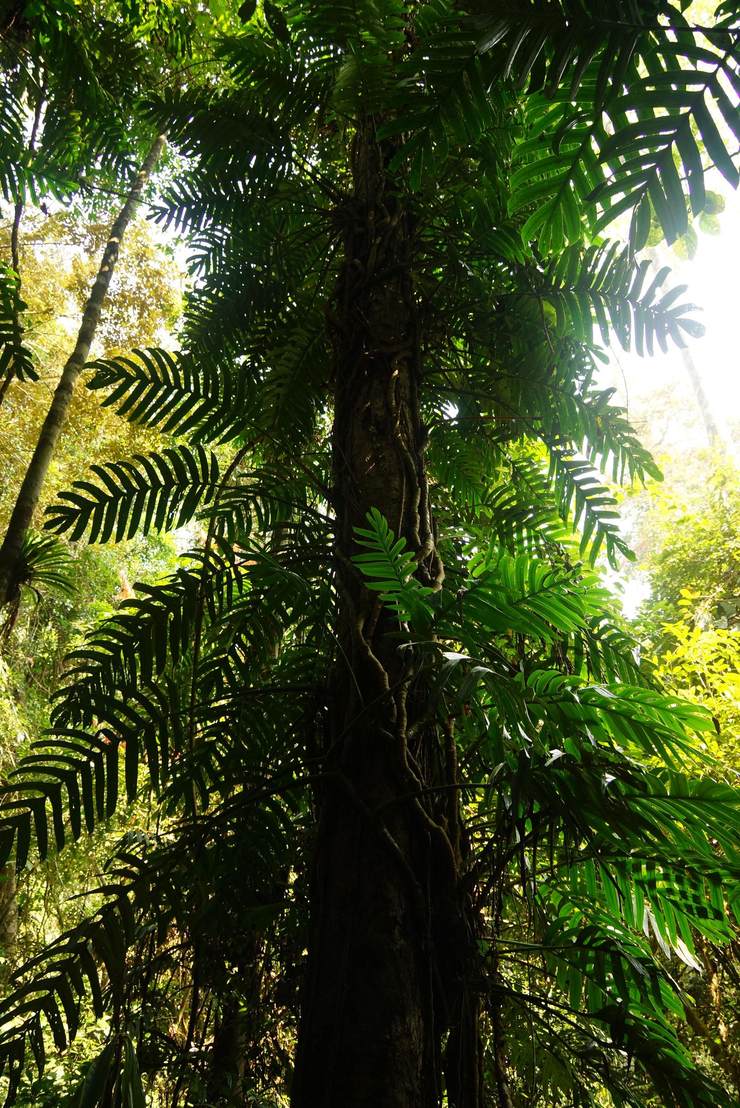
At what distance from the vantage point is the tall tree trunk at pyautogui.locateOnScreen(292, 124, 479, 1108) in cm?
77

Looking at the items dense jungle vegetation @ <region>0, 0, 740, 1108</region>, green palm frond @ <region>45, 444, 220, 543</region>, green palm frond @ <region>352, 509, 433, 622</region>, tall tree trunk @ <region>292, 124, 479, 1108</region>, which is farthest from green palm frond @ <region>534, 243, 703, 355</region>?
green palm frond @ <region>45, 444, 220, 543</region>

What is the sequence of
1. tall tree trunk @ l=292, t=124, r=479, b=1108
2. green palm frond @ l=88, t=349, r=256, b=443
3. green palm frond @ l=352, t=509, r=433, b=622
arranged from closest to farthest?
1. tall tree trunk @ l=292, t=124, r=479, b=1108
2. green palm frond @ l=352, t=509, r=433, b=622
3. green palm frond @ l=88, t=349, r=256, b=443

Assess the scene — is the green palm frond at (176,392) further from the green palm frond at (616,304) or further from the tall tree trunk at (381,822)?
the green palm frond at (616,304)

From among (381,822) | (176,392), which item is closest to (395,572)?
(381,822)

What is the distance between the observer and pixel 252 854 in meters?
1.17

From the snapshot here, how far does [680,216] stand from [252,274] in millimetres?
1497

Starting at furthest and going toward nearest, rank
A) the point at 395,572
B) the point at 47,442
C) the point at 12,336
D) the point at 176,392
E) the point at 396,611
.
Answer: the point at 47,442
the point at 176,392
the point at 12,336
the point at 396,611
the point at 395,572

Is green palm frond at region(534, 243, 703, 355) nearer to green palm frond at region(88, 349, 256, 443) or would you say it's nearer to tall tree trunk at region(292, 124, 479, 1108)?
tall tree trunk at region(292, 124, 479, 1108)

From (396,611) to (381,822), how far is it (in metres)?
0.34

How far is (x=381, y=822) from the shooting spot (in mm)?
912

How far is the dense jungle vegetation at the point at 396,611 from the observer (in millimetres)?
793

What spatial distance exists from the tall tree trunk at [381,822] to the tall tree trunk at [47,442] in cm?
125

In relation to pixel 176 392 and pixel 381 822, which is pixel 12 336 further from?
pixel 381 822

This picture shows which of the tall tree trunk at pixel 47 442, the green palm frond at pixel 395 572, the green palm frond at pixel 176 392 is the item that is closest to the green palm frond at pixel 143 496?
the green palm frond at pixel 176 392
